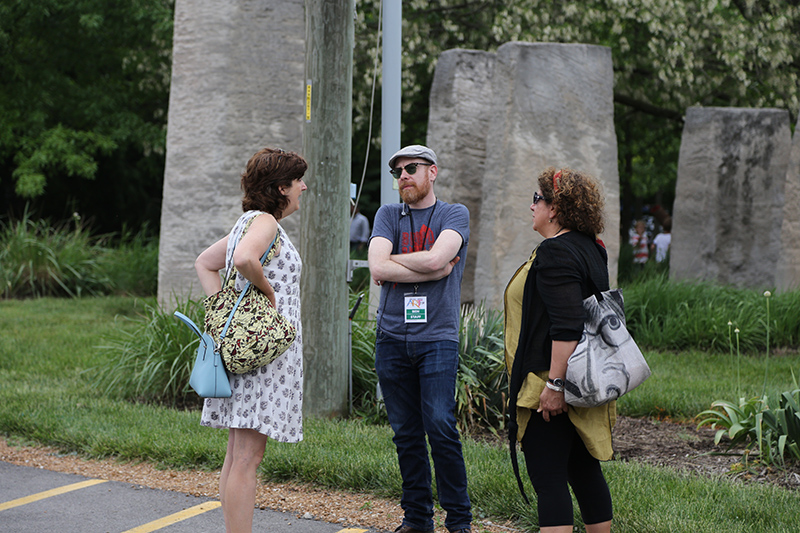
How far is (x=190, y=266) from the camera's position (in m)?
9.38

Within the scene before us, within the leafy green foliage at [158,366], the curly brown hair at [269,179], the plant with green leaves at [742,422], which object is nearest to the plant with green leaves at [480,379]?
the plant with green leaves at [742,422]

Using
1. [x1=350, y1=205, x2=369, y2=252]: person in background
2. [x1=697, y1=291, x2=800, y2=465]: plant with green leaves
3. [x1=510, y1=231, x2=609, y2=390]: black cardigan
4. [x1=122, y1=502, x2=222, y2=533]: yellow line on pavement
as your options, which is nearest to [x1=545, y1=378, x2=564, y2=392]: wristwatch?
[x1=510, y1=231, x2=609, y2=390]: black cardigan

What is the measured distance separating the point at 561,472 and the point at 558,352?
1.53ft

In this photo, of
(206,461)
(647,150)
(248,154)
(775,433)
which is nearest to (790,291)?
(775,433)

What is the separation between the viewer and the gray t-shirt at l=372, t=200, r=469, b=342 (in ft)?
13.2

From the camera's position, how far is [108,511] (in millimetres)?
4539

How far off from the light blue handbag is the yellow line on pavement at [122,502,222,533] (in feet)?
4.00

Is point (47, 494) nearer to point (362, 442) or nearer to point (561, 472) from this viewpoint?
point (362, 442)

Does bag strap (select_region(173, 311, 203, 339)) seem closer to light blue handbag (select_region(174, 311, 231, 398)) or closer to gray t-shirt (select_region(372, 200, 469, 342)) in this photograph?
light blue handbag (select_region(174, 311, 231, 398))

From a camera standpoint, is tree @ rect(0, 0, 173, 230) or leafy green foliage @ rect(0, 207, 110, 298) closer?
leafy green foliage @ rect(0, 207, 110, 298)

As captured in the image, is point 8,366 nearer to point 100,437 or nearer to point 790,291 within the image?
point 100,437

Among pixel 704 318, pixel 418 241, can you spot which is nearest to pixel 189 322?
pixel 418 241

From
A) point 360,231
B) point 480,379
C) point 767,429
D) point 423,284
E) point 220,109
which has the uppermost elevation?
point 220,109

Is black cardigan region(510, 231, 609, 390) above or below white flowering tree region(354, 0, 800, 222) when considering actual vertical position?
below
